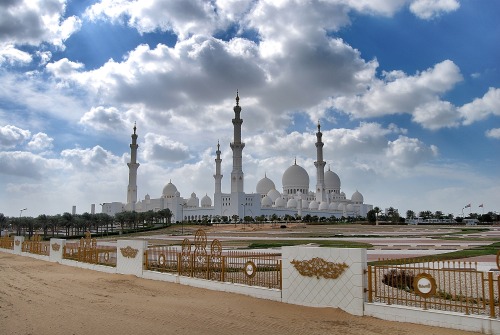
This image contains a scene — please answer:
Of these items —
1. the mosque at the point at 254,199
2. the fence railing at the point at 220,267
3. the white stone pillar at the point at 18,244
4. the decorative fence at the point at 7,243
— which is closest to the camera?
the fence railing at the point at 220,267

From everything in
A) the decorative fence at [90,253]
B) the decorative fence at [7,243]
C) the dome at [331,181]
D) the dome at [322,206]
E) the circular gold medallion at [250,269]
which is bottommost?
the decorative fence at [7,243]

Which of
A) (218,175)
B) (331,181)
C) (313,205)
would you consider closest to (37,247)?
(218,175)

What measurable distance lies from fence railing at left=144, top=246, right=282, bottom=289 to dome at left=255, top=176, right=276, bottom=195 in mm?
95384

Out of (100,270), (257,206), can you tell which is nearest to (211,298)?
(100,270)

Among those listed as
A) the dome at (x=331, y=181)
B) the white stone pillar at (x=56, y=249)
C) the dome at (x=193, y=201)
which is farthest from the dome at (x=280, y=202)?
the white stone pillar at (x=56, y=249)

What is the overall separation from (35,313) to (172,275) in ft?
17.7

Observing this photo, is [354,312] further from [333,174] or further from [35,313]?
[333,174]

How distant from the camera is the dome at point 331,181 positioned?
118 metres

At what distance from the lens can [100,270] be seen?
18797mm

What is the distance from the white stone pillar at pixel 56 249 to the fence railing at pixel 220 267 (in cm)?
933

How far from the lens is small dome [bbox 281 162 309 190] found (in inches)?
4316

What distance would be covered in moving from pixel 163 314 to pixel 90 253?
40.7ft

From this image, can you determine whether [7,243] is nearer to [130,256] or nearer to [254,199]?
[130,256]

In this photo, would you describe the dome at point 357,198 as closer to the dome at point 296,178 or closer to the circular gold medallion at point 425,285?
the dome at point 296,178
